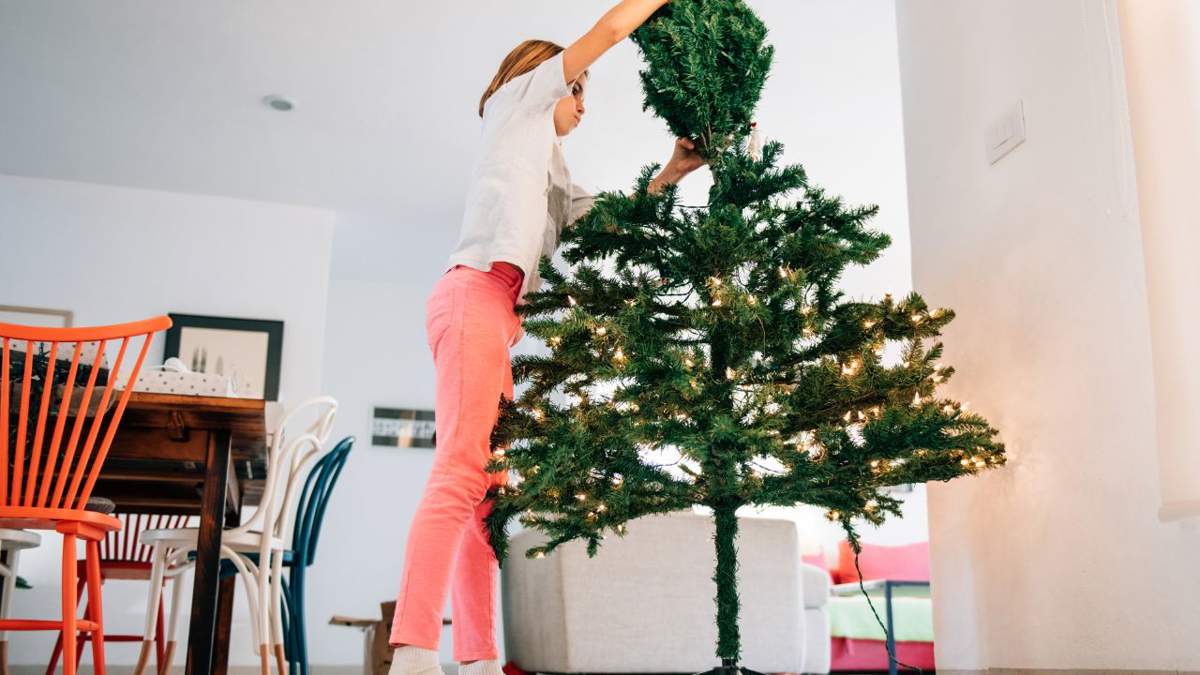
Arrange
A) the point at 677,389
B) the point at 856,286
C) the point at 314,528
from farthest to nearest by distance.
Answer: the point at 856,286 → the point at 314,528 → the point at 677,389

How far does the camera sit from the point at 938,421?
5.35 feet

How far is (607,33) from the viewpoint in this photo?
1.86 meters

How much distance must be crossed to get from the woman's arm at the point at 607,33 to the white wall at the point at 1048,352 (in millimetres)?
765

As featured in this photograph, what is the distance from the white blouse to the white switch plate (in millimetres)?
884

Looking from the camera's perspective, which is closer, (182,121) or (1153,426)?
(1153,426)

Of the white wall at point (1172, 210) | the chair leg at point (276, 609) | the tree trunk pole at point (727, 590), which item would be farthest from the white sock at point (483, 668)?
the chair leg at point (276, 609)

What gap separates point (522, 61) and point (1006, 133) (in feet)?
3.27

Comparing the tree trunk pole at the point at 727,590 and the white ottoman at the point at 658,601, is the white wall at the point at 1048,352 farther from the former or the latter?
the white ottoman at the point at 658,601

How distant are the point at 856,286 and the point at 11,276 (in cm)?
521

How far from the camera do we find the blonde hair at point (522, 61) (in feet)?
7.03

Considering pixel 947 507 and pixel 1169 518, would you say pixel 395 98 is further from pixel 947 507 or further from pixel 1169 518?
pixel 1169 518

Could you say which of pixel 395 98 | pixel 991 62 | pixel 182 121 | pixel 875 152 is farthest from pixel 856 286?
pixel 991 62

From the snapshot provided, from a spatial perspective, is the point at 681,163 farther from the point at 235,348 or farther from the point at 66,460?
the point at 235,348

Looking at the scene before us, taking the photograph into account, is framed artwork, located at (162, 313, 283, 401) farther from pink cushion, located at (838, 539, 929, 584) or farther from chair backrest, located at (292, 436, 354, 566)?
pink cushion, located at (838, 539, 929, 584)
